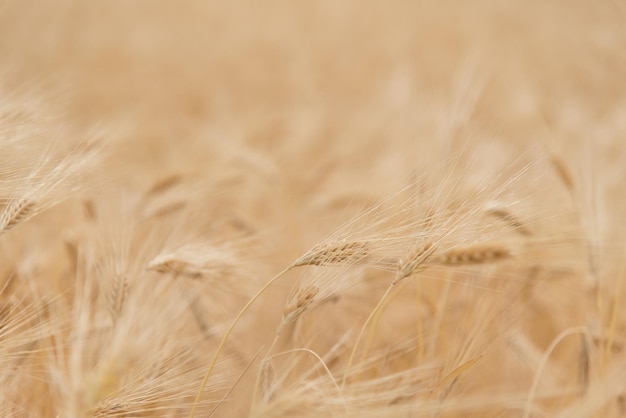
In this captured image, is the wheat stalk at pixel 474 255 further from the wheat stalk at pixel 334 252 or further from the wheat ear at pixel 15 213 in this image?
the wheat ear at pixel 15 213

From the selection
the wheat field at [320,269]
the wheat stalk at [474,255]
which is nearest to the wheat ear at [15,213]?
the wheat field at [320,269]

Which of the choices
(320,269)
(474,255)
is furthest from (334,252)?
(474,255)

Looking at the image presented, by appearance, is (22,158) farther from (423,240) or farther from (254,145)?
(254,145)

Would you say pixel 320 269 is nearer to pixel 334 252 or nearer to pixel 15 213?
pixel 334 252

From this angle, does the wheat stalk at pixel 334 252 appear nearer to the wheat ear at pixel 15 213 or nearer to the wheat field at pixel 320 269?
the wheat field at pixel 320 269

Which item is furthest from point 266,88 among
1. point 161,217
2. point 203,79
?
point 161,217

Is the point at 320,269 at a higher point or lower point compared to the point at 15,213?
lower

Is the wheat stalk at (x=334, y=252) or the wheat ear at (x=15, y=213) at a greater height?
the wheat ear at (x=15, y=213)

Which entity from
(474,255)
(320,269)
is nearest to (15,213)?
(320,269)

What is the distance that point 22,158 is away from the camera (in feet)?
3.10

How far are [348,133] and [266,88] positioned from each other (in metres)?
1.92


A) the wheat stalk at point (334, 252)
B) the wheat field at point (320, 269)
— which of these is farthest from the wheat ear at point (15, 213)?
the wheat stalk at point (334, 252)

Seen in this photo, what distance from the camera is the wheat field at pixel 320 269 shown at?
2.41 feet

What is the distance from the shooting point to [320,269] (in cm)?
77
